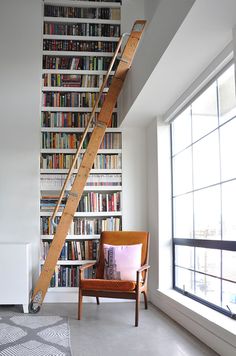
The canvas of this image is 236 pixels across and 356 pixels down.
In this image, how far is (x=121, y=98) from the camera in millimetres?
5273

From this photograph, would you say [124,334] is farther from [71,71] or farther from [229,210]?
[71,71]

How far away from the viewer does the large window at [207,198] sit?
3.27 m

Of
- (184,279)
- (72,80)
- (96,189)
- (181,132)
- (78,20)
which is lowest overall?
(184,279)

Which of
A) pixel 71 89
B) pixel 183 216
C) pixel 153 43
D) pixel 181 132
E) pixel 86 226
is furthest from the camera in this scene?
pixel 71 89

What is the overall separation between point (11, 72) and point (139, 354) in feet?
12.8

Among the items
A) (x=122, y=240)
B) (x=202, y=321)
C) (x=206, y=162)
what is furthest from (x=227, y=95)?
(x=122, y=240)

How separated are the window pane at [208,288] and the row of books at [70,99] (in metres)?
2.70

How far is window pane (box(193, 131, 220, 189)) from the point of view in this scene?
3.59 meters

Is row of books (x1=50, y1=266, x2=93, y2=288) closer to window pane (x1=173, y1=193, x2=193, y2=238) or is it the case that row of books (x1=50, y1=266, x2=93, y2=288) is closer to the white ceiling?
window pane (x1=173, y1=193, x2=193, y2=238)

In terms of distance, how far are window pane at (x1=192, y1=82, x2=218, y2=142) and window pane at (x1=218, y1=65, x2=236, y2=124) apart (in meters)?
0.12

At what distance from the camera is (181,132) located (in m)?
4.66

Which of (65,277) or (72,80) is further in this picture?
(72,80)

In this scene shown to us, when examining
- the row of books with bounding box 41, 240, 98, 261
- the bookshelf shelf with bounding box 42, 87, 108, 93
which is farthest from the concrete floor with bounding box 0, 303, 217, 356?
the bookshelf shelf with bounding box 42, 87, 108, 93

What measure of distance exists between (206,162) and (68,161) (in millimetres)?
2065
